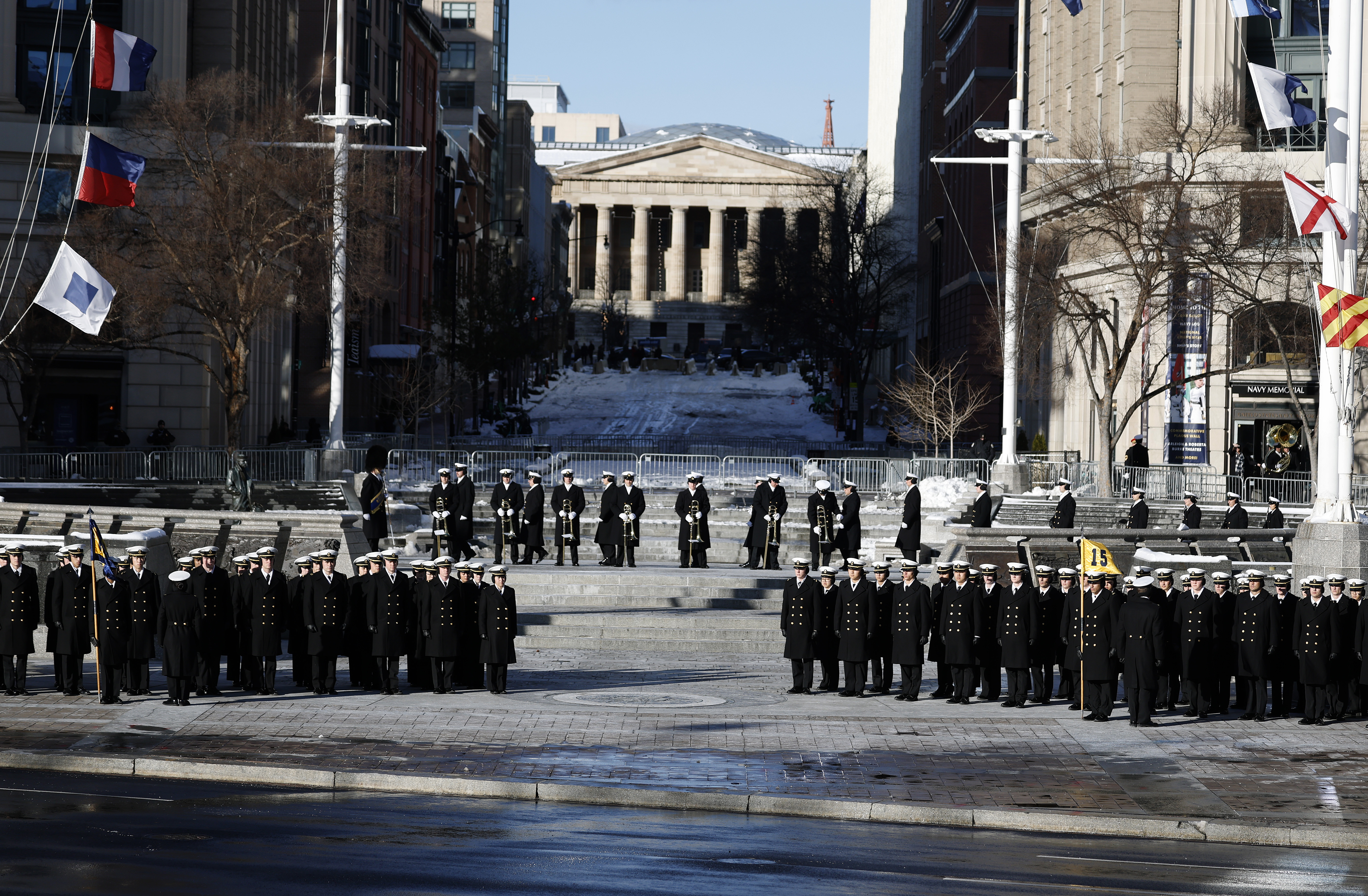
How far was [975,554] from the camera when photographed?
2684 cm

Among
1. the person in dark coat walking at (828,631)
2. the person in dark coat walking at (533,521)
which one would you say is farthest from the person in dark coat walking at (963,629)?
the person in dark coat walking at (533,521)

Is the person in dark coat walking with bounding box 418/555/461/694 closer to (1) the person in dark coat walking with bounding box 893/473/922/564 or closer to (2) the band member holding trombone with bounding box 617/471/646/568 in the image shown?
(2) the band member holding trombone with bounding box 617/471/646/568

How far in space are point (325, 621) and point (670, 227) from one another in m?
146

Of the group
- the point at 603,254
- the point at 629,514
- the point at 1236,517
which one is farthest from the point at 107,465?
the point at 603,254

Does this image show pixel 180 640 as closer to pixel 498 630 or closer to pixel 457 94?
pixel 498 630

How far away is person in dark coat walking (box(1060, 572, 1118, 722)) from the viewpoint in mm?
18031

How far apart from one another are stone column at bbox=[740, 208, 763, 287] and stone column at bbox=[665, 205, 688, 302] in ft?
20.3

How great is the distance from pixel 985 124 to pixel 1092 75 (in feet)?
49.8

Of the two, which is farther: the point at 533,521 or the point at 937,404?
the point at 937,404

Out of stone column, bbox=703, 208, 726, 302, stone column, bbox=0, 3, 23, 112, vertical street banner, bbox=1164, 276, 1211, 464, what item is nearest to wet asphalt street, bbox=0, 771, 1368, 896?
vertical street banner, bbox=1164, 276, 1211, 464

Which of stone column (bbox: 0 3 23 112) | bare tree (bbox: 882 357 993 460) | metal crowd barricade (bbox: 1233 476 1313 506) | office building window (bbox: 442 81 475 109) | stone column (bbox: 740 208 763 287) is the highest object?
office building window (bbox: 442 81 475 109)

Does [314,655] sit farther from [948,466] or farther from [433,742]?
[948,466]

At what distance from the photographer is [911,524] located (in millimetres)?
29641

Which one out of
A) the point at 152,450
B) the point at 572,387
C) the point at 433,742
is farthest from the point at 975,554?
the point at 572,387
